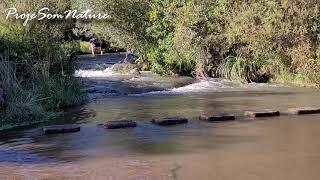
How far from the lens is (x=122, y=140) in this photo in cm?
1179

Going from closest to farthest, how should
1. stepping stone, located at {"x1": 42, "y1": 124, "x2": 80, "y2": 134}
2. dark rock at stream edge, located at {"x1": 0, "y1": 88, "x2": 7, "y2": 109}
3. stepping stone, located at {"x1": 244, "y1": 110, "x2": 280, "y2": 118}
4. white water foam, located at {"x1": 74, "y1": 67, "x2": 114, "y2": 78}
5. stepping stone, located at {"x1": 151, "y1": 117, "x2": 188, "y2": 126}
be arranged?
stepping stone, located at {"x1": 42, "y1": 124, "x2": 80, "y2": 134} < stepping stone, located at {"x1": 151, "y1": 117, "x2": 188, "y2": 126} < dark rock at stream edge, located at {"x1": 0, "y1": 88, "x2": 7, "y2": 109} < stepping stone, located at {"x1": 244, "y1": 110, "x2": 280, "y2": 118} < white water foam, located at {"x1": 74, "y1": 67, "x2": 114, "y2": 78}

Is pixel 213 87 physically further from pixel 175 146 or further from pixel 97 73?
pixel 175 146

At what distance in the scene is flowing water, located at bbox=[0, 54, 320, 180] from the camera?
8.98 metres

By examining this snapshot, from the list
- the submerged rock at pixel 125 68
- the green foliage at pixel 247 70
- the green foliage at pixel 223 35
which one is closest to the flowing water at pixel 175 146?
the green foliage at pixel 223 35

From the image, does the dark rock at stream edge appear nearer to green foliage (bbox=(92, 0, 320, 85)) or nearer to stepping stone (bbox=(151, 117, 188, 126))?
stepping stone (bbox=(151, 117, 188, 126))

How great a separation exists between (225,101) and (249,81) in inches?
241

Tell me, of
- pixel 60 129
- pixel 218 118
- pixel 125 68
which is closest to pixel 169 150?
pixel 60 129

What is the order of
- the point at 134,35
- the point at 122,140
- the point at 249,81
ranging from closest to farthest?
the point at 122,140 < the point at 249,81 < the point at 134,35

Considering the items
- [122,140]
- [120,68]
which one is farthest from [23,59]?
[120,68]

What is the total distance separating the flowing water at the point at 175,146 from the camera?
8.98m

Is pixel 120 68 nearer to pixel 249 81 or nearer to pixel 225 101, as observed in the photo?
pixel 249 81

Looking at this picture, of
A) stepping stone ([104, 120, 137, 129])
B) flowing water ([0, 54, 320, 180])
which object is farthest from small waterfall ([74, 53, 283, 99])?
stepping stone ([104, 120, 137, 129])

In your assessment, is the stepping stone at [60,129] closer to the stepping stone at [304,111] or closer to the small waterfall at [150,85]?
the small waterfall at [150,85]

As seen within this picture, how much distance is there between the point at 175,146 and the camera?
1091 centimetres
